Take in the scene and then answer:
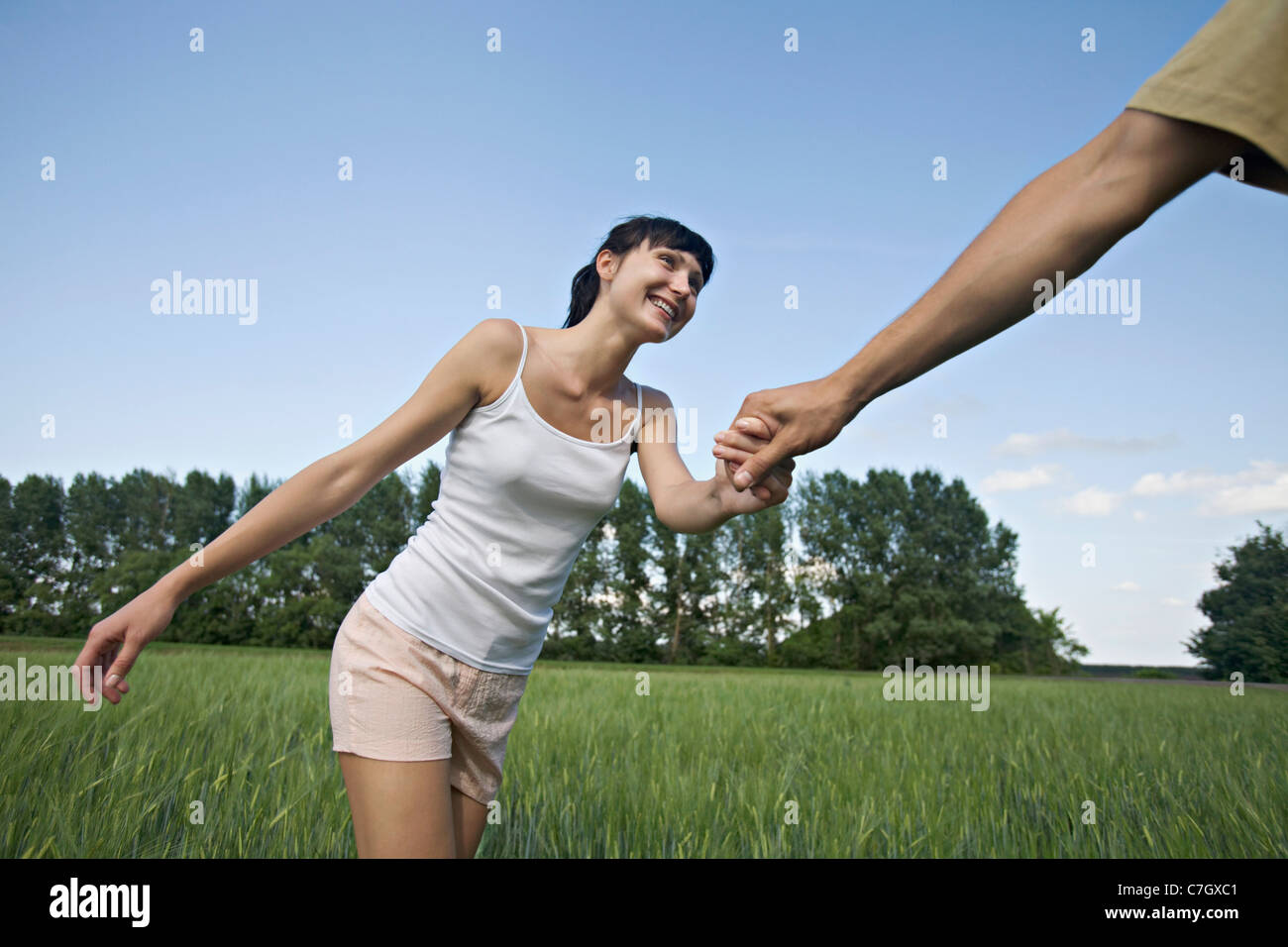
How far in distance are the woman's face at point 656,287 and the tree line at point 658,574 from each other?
89.7ft

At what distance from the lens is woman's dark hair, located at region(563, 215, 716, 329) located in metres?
2.29

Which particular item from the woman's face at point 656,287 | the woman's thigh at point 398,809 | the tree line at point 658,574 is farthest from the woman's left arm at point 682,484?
the tree line at point 658,574

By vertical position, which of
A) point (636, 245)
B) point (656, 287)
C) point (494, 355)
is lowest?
point (494, 355)

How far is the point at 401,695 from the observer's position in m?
1.82

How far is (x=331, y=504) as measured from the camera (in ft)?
5.98

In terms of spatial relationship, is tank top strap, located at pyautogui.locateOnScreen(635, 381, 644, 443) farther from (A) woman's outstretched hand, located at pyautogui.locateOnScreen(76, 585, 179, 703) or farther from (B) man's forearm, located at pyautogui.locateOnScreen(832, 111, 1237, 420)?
(A) woman's outstretched hand, located at pyautogui.locateOnScreen(76, 585, 179, 703)

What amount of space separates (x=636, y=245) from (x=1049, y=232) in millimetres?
1166

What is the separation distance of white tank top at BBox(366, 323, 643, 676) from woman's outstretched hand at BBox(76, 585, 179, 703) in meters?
0.45

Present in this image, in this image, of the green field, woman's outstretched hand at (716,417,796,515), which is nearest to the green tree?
the green field

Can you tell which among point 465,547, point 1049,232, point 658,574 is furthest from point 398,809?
point 658,574

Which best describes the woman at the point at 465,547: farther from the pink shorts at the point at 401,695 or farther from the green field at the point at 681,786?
the green field at the point at 681,786

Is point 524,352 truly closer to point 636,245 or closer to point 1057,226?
point 636,245
